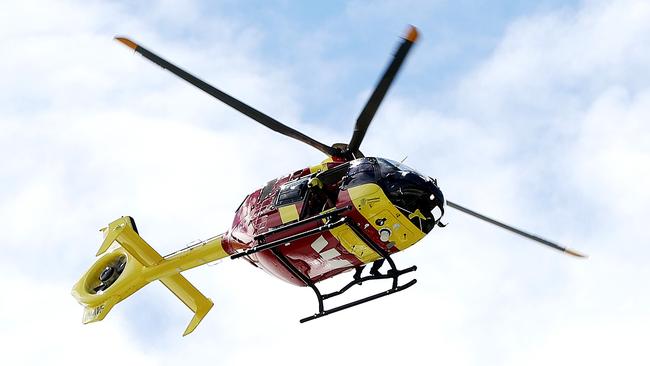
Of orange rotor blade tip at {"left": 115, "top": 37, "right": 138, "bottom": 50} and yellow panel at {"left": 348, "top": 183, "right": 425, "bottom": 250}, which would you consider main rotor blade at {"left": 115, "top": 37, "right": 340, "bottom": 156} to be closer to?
orange rotor blade tip at {"left": 115, "top": 37, "right": 138, "bottom": 50}

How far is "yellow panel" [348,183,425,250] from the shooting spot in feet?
62.9

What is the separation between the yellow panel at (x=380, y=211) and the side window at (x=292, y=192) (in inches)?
49.9

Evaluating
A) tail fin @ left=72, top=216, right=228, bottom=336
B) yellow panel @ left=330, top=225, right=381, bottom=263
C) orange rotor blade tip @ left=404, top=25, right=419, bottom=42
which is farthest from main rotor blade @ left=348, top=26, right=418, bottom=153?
tail fin @ left=72, top=216, right=228, bottom=336

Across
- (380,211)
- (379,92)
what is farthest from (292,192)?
(379,92)

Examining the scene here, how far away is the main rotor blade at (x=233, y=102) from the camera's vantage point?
21.1 metres

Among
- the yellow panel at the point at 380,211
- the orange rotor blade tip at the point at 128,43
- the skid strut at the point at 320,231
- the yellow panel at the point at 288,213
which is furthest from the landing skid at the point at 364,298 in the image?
the orange rotor blade tip at the point at 128,43

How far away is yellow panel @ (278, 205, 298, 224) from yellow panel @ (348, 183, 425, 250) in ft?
4.63

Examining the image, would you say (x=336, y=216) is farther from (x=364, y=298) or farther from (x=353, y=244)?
(x=364, y=298)

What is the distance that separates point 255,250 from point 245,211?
1569 mm

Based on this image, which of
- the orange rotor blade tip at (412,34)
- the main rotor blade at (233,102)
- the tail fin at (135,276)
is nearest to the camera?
the orange rotor blade tip at (412,34)

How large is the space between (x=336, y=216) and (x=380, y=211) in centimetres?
95

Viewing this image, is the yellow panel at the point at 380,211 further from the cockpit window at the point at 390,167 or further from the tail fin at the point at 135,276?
the tail fin at the point at 135,276

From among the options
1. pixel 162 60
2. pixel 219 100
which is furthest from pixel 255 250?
pixel 162 60

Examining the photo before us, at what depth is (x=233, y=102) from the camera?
69.2 feet
